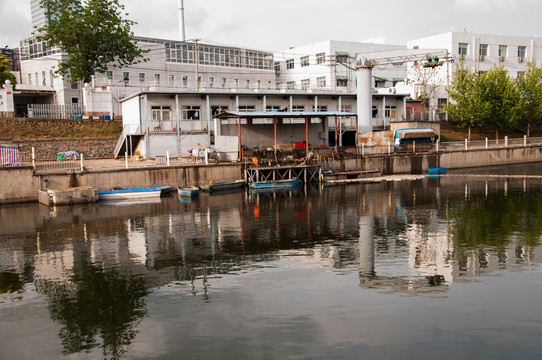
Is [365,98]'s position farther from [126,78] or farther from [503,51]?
[503,51]

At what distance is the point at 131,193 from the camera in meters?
32.5

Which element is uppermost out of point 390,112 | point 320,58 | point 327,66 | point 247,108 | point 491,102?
point 320,58

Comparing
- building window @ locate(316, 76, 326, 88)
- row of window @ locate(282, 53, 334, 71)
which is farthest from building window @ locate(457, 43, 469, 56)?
building window @ locate(316, 76, 326, 88)

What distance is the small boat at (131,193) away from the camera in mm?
31875

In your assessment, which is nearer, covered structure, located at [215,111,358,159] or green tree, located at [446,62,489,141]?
covered structure, located at [215,111,358,159]

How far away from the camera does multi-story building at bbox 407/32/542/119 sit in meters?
62.7

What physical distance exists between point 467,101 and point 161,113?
3544 centimetres

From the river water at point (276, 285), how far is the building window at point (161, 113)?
17088mm

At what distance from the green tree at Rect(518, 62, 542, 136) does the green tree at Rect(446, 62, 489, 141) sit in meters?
6.32

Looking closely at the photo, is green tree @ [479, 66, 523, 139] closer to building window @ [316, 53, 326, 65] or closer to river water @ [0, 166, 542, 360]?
building window @ [316, 53, 326, 65]

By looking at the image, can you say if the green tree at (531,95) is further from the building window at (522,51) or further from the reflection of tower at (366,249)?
the reflection of tower at (366,249)

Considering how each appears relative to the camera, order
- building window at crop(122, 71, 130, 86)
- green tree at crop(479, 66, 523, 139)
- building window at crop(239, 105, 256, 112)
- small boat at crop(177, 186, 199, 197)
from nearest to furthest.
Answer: small boat at crop(177, 186, 199, 197) → building window at crop(239, 105, 256, 112) → green tree at crop(479, 66, 523, 139) → building window at crop(122, 71, 130, 86)

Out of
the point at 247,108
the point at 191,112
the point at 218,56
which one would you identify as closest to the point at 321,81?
the point at 218,56

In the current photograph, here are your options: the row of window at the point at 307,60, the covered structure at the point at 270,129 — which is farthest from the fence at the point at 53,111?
the row of window at the point at 307,60
